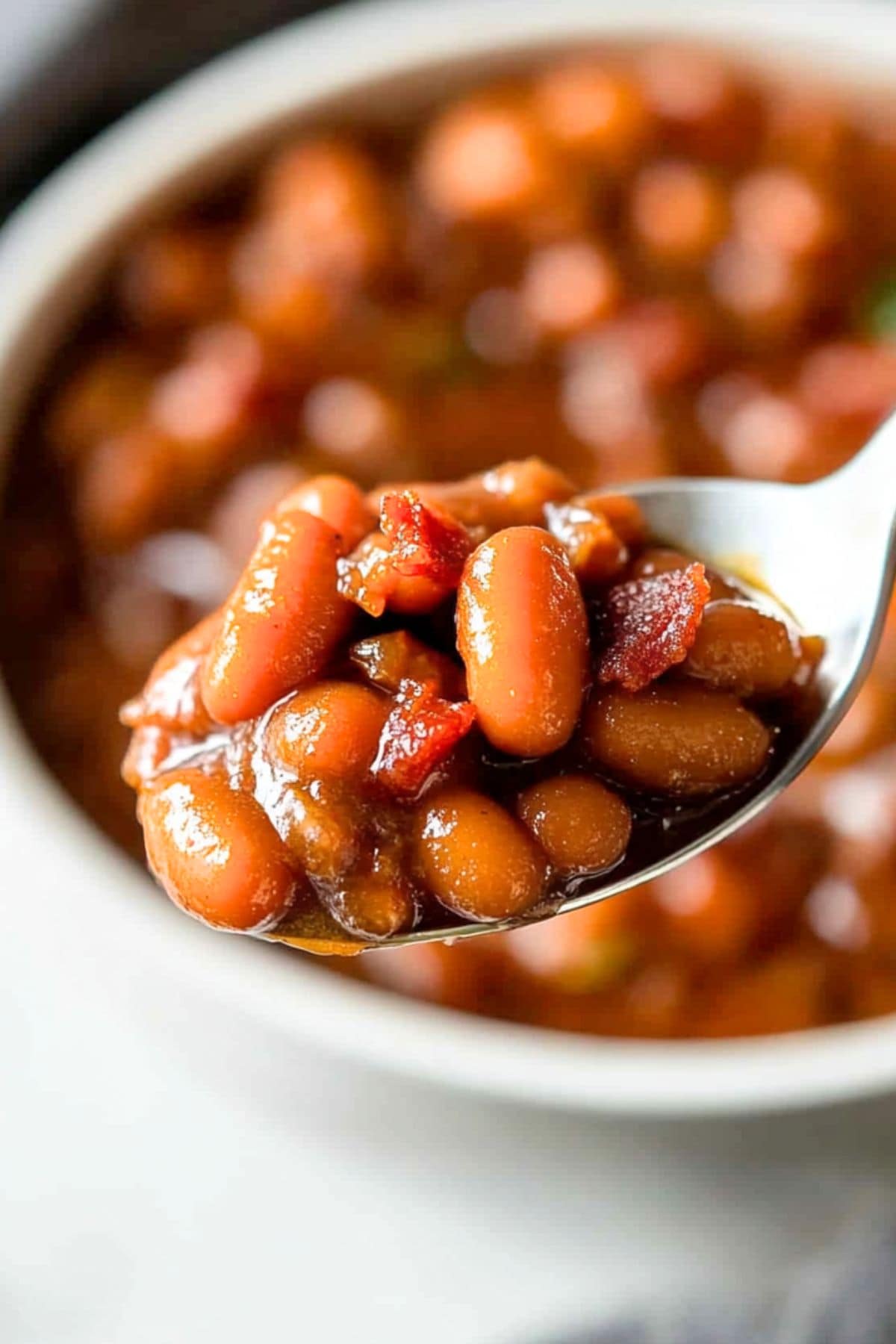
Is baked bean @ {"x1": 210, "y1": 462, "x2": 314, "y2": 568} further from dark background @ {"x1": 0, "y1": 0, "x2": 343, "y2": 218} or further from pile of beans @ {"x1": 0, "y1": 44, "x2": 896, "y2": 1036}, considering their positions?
dark background @ {"x1": 0, "y1": 0, "x2": 343, "y2": 218}

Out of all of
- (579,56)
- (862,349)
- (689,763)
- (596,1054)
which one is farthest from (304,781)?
(579,56)

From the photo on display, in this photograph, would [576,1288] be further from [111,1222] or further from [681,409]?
[681,409]

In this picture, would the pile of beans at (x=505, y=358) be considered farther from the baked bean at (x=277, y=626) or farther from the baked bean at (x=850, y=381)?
the baked bean at (x=277, y=626)

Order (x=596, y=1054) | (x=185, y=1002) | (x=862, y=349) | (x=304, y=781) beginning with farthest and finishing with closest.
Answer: (x=862, y=349) < (x=185, y=1002) < (x=596, y=1054) < (x=304, y=781)

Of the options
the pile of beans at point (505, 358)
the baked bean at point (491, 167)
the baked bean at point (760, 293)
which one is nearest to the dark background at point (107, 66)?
the pile of beans at point (505, 358)

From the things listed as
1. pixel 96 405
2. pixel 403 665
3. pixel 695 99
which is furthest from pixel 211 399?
pixel 403 665

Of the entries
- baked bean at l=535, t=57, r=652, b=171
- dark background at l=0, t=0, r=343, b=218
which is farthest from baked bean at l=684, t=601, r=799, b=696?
dark background at l=0, t=0, r=343, b=218
